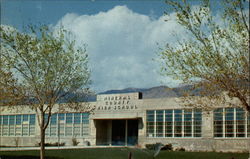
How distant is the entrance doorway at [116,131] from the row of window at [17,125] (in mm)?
11564

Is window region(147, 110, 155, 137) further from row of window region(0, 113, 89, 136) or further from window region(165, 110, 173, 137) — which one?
row of window region(0, 113, 89, 136)

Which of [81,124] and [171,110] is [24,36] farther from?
[81,124]

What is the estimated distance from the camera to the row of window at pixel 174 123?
46031mm

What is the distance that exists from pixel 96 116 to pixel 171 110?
11555 mm

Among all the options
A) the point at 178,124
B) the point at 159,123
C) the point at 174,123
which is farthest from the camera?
the point at 159,123

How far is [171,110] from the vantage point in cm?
4844

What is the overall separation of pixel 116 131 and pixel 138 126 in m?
6.66

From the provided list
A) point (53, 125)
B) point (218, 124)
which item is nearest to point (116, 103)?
point (53, 125)

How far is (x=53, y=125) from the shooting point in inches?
2346

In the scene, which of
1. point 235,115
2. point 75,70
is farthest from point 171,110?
point 75,70

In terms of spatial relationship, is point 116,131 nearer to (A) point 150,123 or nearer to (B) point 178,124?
(A) point 150,123

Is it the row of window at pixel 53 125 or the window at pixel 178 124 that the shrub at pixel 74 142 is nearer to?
the row of window at pixel 53 125

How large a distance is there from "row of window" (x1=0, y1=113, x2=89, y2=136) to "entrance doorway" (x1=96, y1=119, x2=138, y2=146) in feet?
6.52

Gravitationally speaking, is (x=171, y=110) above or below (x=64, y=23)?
below
